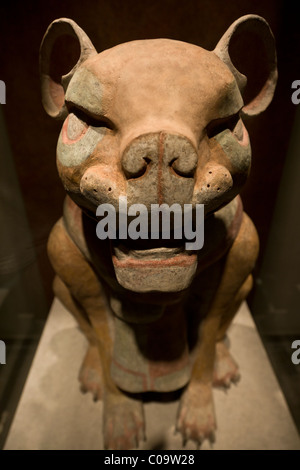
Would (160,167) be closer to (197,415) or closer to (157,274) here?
(157,274)

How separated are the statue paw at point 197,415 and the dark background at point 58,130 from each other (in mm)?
273

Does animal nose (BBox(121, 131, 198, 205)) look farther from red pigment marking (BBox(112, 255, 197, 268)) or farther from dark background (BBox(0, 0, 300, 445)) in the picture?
dark background (BBox(0, 0, 300, 445))

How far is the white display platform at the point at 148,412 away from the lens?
112cm

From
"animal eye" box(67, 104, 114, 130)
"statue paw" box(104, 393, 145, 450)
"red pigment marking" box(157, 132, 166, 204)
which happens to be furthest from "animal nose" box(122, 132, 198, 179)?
"statue paw" box(104, 393, 145, 450)

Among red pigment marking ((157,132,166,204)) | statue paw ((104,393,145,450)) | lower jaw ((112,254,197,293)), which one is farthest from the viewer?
statue paw ((104,393,145,450))

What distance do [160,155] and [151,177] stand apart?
36 millimetres

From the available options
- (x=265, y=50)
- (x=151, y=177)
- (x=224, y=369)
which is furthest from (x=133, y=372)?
(x=265, y=50)

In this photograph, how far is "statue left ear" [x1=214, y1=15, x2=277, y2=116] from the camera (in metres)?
0.74

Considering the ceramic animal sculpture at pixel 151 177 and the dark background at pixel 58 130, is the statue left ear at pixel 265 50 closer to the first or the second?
the ceramic animal sculpture at pixel 151 177

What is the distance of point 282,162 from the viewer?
1287 mm

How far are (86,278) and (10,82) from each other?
0.56 metres

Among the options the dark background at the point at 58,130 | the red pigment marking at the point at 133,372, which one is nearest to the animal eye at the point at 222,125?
the dark background at the point at 58,130

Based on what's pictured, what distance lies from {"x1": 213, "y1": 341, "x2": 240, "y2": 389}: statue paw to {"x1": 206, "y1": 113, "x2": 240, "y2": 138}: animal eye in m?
0.78

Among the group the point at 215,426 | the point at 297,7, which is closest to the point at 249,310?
the point at 215,426
